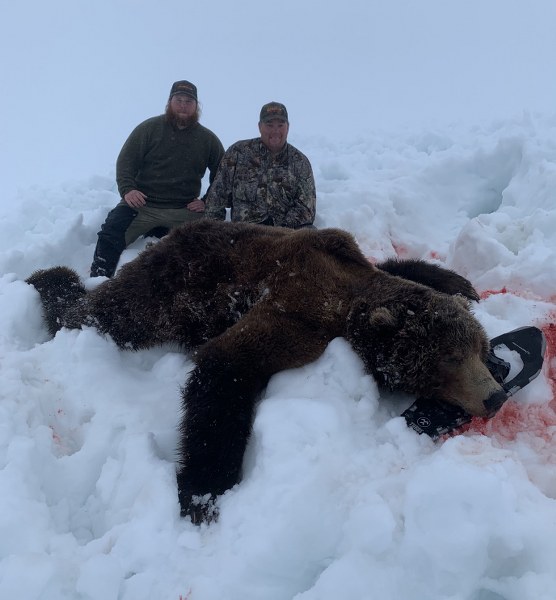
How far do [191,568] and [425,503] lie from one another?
0.79 meters

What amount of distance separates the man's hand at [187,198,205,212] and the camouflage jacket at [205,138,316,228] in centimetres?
16

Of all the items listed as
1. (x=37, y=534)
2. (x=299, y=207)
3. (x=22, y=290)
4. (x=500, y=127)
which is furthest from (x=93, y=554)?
(x=500, y=127)

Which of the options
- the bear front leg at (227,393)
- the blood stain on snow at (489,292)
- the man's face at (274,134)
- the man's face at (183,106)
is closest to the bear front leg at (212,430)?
the bear front leg at (227,393)

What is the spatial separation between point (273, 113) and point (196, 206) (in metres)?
1.21

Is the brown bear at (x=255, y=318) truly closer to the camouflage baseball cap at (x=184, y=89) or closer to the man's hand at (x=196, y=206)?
the man's hand at (x=196, y=206)

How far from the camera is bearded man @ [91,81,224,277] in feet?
17.6

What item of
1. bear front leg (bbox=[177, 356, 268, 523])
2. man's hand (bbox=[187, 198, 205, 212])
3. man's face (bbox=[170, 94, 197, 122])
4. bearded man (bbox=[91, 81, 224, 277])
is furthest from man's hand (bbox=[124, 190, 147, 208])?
bear front leg (bbox=[177, 356, 268, 523])

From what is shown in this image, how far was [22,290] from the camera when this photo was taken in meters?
3.55

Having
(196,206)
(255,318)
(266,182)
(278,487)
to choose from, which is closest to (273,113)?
(266,182)

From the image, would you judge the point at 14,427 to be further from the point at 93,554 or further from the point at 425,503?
the point at 425,503

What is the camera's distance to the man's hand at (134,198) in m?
5.22

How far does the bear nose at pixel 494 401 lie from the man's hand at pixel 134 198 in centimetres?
391

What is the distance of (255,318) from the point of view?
2865mm

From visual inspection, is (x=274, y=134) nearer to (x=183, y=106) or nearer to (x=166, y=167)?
(x=183, y=106)
